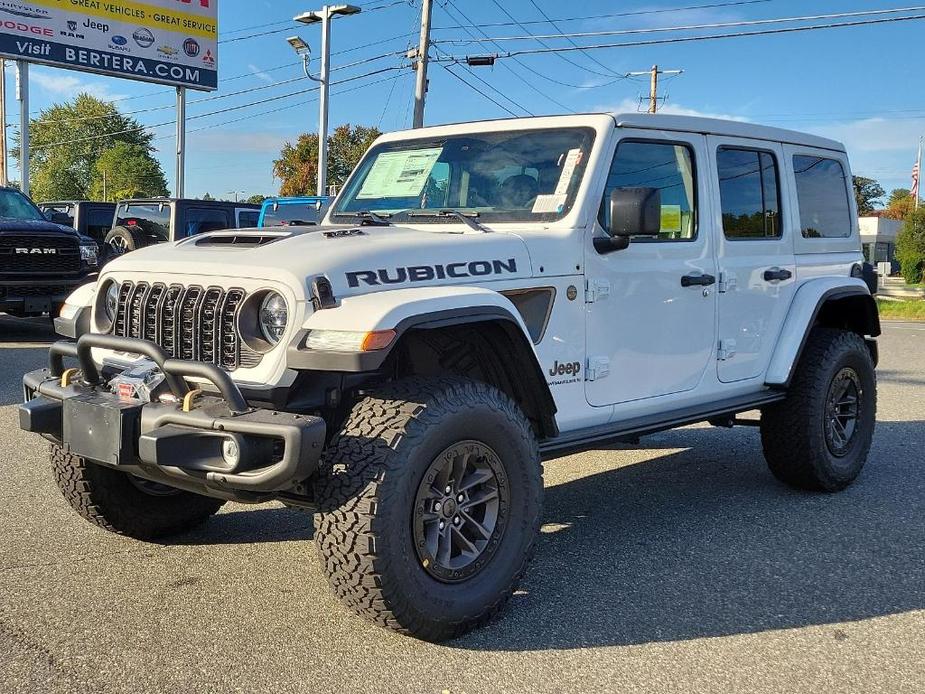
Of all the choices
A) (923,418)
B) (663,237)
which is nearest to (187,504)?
(663,237)

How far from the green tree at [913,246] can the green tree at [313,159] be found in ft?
93.4

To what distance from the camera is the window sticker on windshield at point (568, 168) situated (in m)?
4.02

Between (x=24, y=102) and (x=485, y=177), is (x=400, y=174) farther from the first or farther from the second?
(x=24, y=102)

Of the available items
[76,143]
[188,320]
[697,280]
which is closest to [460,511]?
[188,320]

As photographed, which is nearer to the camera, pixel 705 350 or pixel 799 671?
pixel 799 671

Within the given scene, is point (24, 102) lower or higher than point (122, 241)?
higher

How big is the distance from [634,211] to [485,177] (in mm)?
812

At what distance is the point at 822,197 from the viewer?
18.1 feet

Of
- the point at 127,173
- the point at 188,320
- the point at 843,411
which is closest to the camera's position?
the point at 188,320

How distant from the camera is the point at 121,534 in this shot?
418cm

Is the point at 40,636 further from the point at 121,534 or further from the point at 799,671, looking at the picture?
the point at 799,671

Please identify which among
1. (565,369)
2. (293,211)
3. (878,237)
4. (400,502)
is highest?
(878,237)

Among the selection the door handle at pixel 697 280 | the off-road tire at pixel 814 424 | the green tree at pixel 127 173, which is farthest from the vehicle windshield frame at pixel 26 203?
the green tree at pixel 127 173

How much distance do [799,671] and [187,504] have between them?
9.06 ft
